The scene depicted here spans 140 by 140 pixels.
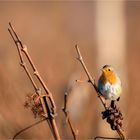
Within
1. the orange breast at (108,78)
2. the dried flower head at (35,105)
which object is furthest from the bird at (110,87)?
the dried flower head at (35,105)

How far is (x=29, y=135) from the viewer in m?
1.59

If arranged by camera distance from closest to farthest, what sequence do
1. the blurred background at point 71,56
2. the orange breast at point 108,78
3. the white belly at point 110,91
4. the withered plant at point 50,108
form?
the withered plant at point 50,108, the white belly at point 110,91, the orange breast at point 108,78, the blurred background at point 71,56

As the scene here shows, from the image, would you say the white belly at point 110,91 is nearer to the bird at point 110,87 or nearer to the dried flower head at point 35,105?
the bird at point 110,87

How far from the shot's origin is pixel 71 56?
2834 millimetres

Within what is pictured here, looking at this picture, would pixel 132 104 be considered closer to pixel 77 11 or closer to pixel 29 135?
pixel 29 135

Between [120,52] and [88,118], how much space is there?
691 cm

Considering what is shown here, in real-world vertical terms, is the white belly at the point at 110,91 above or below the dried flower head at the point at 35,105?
above

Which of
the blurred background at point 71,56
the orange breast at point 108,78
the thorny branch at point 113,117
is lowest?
the thorny branch at point 113,117

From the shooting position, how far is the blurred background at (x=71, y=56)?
153 centimetres

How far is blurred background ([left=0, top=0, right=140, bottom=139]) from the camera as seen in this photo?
1.53 meters

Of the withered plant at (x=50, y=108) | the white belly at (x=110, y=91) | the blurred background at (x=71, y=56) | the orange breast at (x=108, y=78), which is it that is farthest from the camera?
the blurred background at (x=71, y=56)

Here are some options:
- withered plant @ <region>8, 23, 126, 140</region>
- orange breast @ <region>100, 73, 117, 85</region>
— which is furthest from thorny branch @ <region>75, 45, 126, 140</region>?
orange breast @ <region>100, 73, 117, 85</region>

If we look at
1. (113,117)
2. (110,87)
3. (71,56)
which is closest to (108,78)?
(110,87)

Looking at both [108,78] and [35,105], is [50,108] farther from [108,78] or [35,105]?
[108,78]
